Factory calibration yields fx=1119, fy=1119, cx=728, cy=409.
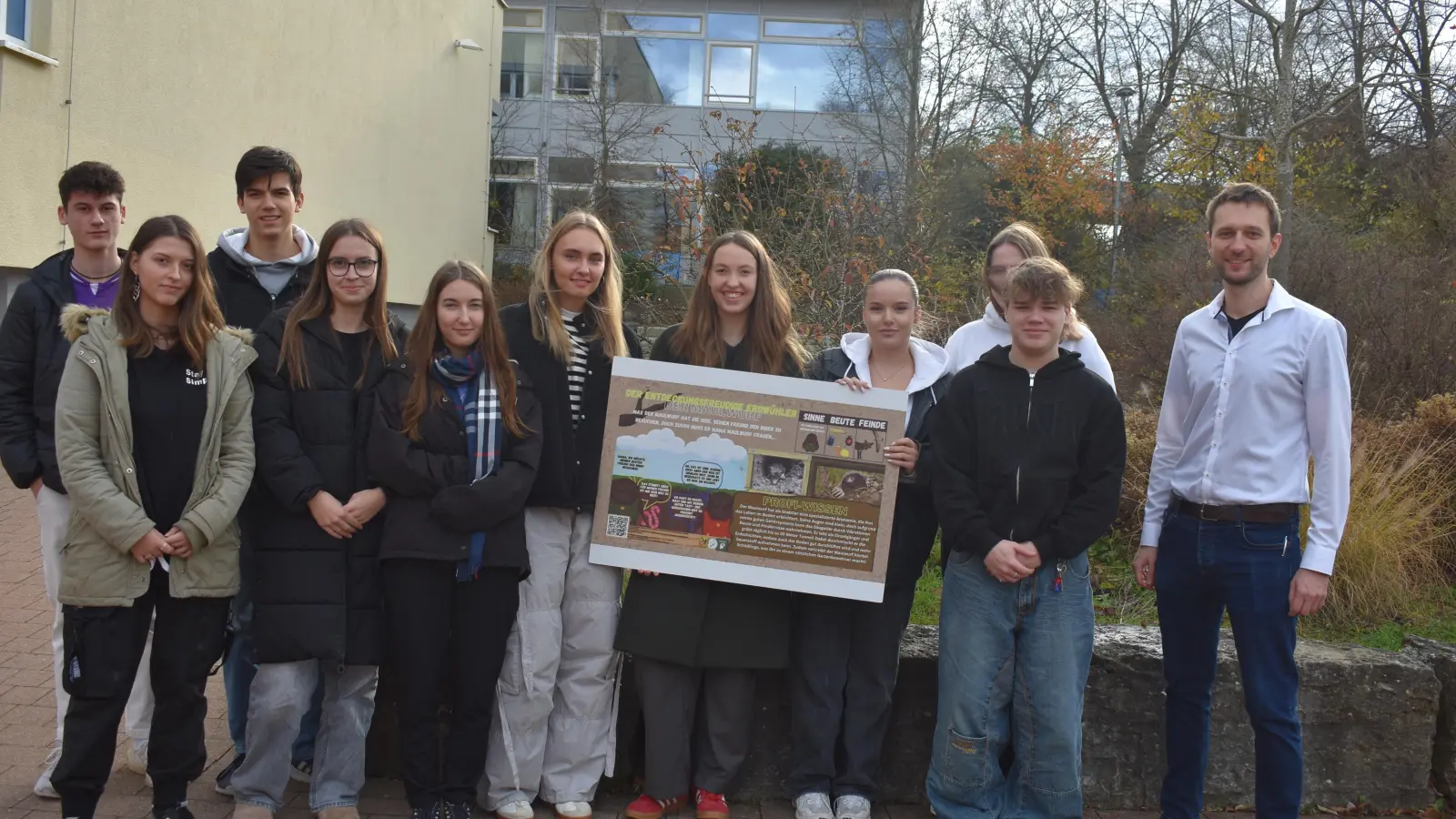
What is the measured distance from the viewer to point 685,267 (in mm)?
12961

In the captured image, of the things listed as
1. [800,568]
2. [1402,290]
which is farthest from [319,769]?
[1402,290]

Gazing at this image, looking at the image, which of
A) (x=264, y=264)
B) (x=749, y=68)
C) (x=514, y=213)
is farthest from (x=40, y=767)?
(x=749, y=68)

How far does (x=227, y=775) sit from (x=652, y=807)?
1681mm

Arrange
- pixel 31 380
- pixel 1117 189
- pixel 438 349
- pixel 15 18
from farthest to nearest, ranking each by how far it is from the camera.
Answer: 1. pixel 1117 189
2. pixel 15 18
3. pixel 438 349
4. pixel 31 380

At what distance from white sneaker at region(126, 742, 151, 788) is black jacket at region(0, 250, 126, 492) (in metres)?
1.11

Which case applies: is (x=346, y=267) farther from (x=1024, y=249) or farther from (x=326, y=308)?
(x=1024, y=249)

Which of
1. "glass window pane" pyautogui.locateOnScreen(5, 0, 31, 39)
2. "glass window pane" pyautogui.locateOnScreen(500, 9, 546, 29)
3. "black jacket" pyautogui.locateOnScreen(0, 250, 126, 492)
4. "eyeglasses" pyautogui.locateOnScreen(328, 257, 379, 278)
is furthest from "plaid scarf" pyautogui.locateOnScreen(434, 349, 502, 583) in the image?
"glass window pane" pyautogui.locateOnScreen(500, 9, 546, 29)

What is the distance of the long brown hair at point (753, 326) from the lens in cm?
450

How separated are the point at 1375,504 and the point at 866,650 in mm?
4503

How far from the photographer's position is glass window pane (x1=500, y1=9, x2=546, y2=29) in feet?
111

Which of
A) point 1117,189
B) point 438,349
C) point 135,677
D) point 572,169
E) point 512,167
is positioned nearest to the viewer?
point 135,677

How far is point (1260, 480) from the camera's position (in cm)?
391

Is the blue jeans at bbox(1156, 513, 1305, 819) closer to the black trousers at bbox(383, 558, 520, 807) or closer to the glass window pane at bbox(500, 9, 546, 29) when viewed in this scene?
the black trousers at bbox(383, 558, 520, 807)

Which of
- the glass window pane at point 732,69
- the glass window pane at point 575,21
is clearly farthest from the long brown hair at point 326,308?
the glass window pane at point 575,21
